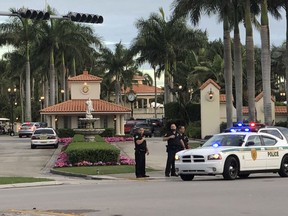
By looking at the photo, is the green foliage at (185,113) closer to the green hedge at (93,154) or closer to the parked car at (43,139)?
the parked car at (43,139)

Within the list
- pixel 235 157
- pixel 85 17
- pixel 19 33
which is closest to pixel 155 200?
pixel 235 157

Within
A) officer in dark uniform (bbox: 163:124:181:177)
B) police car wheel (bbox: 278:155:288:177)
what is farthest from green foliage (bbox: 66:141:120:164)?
police car wheel (bbox: 278:155:288:177)

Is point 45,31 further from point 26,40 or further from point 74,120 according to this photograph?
point 74,120

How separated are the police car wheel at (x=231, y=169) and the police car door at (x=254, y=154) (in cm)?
37

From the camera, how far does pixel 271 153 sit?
20281 mm

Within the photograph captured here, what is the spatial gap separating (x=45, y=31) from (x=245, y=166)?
173ft

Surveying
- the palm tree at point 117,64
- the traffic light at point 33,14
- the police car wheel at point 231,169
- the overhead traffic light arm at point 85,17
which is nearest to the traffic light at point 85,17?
the overhead traffic light arm at point 85,17

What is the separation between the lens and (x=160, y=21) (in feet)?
226

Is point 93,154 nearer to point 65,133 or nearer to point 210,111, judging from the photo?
point 210,111

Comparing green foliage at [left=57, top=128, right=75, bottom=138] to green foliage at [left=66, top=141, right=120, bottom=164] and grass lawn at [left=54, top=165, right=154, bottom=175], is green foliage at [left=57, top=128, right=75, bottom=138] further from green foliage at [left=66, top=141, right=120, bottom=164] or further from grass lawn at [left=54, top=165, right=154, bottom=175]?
grass lawn at [left=54, top=165, right=154, bottom=175]

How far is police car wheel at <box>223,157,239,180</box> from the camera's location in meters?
18.9

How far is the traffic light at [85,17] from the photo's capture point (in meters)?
21.6

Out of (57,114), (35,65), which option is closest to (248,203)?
(57,114)

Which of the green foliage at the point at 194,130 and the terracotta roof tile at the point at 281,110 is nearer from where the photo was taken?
the green foliage at the point at 194,130
